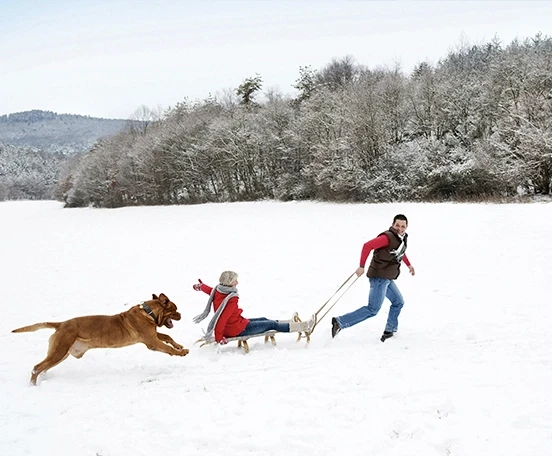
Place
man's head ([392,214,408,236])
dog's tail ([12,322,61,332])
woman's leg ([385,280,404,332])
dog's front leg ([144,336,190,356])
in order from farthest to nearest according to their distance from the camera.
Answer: woman's leg ([385,280,404,332]) < man's head ([392,214,408,236]) < dog's front leg ([144,336,190,356]) < dog's tail ([12,322,61,332])

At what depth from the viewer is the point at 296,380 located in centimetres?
525

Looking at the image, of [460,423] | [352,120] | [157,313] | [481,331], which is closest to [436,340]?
[481,331]

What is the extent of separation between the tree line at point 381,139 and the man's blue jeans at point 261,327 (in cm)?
2272

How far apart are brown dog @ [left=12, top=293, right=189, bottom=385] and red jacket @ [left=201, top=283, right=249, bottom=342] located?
24.8 inches

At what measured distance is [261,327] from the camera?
22.0ft

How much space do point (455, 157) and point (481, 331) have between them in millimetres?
24365

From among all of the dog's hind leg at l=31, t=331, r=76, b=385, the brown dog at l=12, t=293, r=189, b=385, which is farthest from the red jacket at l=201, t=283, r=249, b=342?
A: the dog's hind leg at l=31, t=331, r=76, b=385

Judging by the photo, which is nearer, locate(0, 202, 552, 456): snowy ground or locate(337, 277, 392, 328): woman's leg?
locate(0, 202, 552, 456): snowy ground

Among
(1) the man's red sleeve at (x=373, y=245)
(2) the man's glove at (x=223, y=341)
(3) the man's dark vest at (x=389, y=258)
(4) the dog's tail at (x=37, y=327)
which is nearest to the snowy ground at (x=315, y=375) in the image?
(2) the man's glove at (x=223, y=341)

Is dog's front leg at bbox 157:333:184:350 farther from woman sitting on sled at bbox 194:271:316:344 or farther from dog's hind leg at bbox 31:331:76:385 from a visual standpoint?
dog's hind leg at bbox 31:331:76:385

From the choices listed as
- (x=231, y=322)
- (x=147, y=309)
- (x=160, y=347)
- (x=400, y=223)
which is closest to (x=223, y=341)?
(x=231, y=322)

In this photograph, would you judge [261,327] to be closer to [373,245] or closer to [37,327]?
[373,245]

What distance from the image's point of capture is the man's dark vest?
21.5 feet

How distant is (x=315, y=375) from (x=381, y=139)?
96.9 feet
